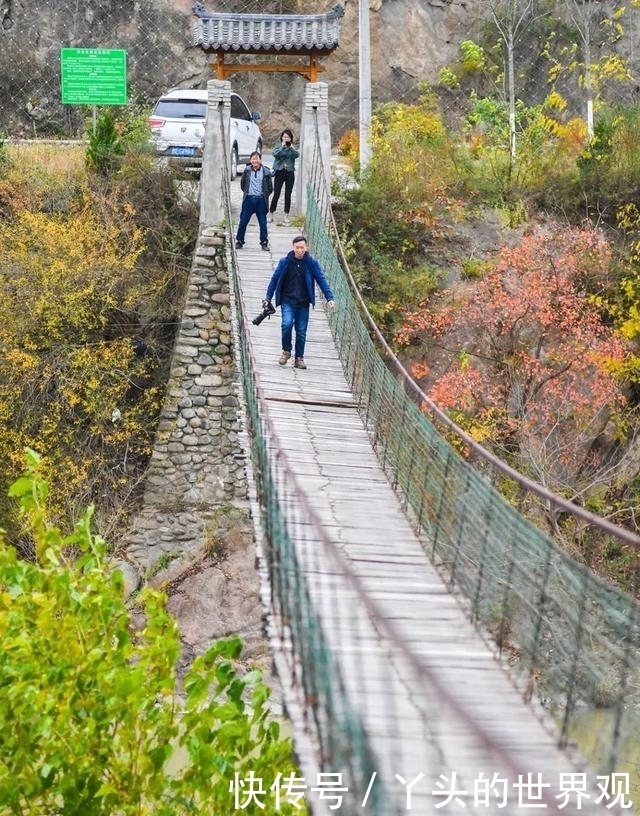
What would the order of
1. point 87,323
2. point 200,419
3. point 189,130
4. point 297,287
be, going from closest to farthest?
point 297,287 < point 200,419 < point 87,323 < point 189,130

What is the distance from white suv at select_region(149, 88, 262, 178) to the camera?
738 inches

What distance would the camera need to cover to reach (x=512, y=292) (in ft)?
54.2

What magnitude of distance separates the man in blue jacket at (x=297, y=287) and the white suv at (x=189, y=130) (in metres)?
7.61


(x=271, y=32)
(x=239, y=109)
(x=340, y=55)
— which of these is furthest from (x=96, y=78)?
(x=340, y=55)

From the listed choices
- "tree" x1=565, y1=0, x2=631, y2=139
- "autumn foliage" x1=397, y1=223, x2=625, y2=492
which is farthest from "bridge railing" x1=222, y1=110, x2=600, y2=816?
"tree" x1=565, y1=0, x2=631, y2=139

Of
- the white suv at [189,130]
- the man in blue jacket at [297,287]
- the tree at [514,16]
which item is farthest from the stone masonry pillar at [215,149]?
the tree at [514,16]

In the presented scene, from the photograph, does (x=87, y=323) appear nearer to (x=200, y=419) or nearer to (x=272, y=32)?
(x=200, y=419)

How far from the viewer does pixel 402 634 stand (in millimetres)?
6629

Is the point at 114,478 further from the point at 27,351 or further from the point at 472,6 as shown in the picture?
the point at 472,6

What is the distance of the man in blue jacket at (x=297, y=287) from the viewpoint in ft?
35.9

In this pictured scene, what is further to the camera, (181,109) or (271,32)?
(181,109)

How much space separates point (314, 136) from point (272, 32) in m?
1.43

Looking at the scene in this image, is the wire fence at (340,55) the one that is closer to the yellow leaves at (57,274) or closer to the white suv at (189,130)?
the white suv at (189,130)

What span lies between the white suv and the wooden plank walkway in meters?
8.32
